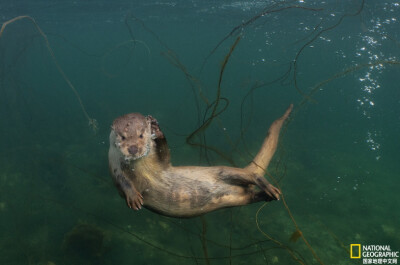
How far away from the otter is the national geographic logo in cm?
417

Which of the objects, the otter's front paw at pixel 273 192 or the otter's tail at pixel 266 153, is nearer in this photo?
the otter's front paw at pixel 273 192

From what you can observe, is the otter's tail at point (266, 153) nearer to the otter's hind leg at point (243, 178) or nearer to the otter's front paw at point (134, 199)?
the otter's hind leg at point (243, 178)

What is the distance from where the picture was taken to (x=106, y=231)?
628cm

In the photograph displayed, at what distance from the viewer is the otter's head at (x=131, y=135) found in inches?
107

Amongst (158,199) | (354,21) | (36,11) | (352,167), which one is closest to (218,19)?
(354,21)

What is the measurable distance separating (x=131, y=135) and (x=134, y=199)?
75cm

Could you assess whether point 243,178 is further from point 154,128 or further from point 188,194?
point 154,128

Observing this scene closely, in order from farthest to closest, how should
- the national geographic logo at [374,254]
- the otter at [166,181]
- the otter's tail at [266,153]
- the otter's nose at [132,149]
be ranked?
the national geographic logo at [374,254]
the otter's tail at [266,153]
the otter at [166,181]
the otter's nose at [132,149]

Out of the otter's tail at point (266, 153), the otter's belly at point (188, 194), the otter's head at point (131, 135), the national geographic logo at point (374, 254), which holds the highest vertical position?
the otter's head at point (131, 135)

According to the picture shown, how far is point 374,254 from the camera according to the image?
6.22 metres

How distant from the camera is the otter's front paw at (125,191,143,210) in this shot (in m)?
2.98

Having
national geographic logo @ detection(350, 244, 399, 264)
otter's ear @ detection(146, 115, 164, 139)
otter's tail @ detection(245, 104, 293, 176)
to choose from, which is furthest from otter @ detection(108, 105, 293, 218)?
national geographic logo @ detection(350, 244, 399, 264)

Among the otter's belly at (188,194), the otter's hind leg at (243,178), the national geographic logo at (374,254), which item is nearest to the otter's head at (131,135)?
the otter's belly at (188,194)

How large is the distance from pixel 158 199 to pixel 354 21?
27.1 metres
